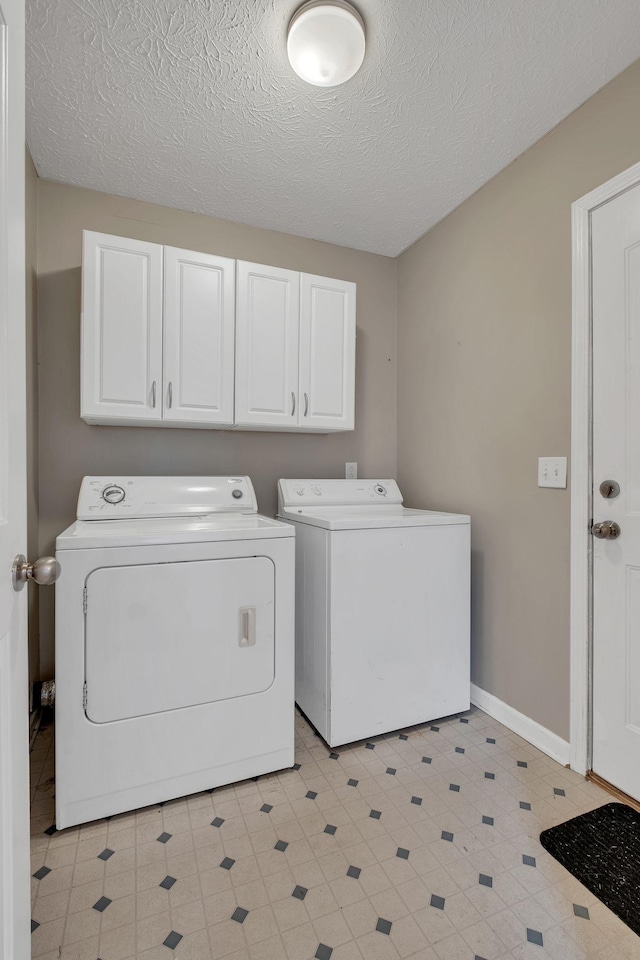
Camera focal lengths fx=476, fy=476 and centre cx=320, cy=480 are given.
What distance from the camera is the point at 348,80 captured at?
1602 millimetres

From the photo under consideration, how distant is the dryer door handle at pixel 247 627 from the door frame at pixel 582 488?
1.16 metres

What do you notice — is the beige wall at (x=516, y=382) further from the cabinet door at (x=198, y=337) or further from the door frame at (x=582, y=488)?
the cabinet door at (x=198, y=337)

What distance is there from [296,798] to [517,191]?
8.13 feet

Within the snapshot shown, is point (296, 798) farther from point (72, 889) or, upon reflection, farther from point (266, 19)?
point (266, 19)

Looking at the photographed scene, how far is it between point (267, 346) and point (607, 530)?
62.8 inches

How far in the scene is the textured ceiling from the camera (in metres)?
1.40

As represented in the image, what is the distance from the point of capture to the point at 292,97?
1.67 metres

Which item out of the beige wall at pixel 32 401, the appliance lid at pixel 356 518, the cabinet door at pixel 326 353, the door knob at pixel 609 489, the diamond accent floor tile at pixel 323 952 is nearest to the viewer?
the diamond accent floor tile at pixel 323 952

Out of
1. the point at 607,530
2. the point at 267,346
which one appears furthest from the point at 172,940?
the point at 267,346

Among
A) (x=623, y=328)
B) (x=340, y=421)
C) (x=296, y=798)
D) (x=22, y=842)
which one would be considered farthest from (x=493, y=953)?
(x=340, y=421)

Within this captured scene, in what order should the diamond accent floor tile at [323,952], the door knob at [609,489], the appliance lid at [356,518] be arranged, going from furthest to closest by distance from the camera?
1. the appliance lid at [356,518]
2. the door knob at [609,489]
3. the diamond accent floor tile at [323,952]

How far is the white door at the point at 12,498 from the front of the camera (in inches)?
28.1

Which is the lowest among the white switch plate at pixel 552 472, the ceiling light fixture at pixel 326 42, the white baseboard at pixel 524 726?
the white baseboard at pixel 524 726

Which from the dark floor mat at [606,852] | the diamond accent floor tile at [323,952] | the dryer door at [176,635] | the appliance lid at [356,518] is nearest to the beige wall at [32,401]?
the dryer door at [176,635]
